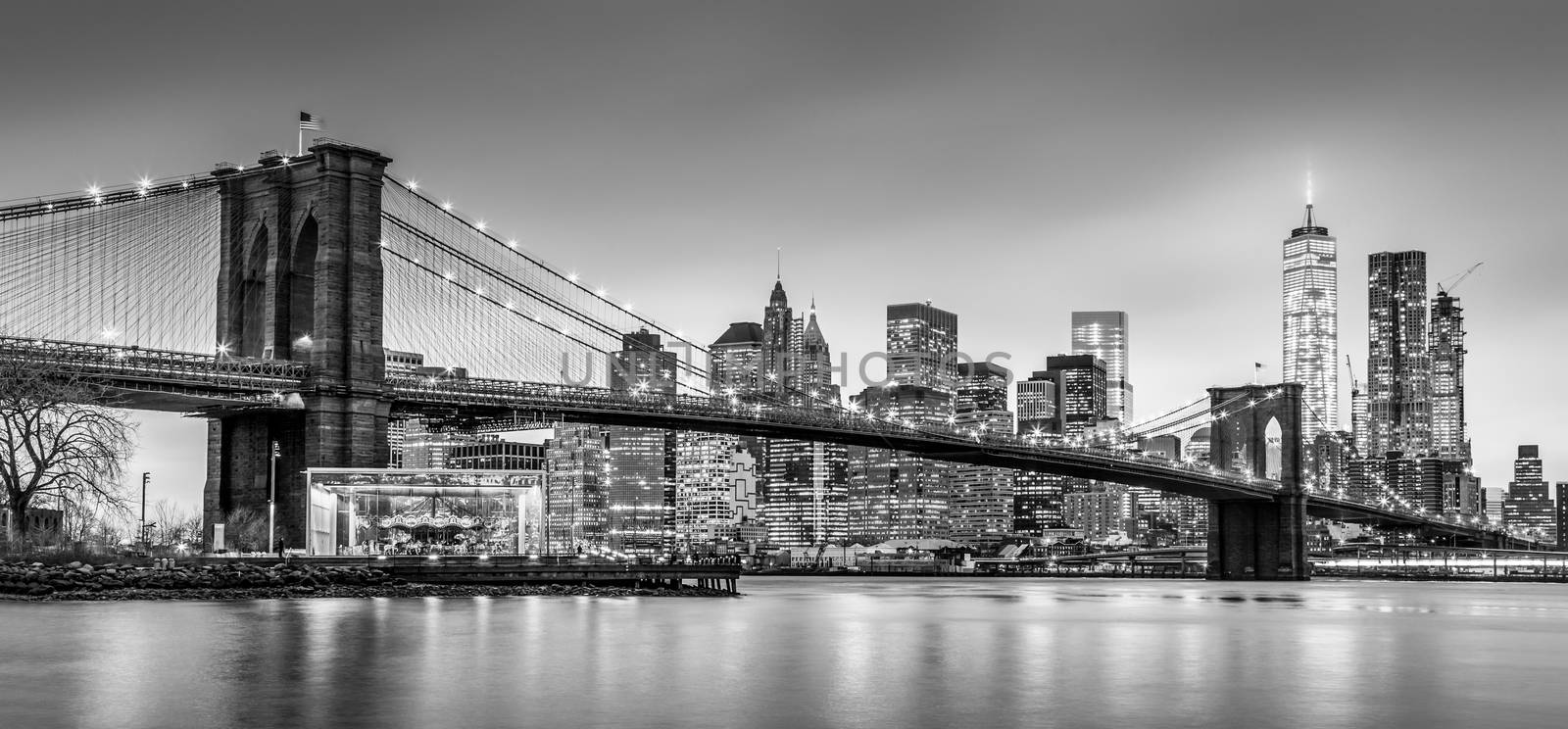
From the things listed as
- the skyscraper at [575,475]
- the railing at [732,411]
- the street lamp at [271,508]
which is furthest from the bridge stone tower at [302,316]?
the skyscraper at [575,475]

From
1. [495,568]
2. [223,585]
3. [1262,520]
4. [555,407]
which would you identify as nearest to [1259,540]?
[1262,520]

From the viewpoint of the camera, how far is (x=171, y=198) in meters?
64.2

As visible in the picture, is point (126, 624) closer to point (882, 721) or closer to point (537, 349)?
point (882, 721)

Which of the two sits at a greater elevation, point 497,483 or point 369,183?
point 369,183

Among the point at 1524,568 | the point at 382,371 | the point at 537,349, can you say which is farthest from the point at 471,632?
the point at 1524,568

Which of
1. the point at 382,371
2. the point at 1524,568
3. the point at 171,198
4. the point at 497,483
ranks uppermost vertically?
the point at 171,198

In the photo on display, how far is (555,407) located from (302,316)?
1231 cm

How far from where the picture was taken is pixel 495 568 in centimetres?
5750

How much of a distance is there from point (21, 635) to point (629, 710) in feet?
55.8

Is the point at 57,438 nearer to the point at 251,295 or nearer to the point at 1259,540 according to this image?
the point at 251,295

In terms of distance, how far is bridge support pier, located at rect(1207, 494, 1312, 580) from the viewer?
4638 inches

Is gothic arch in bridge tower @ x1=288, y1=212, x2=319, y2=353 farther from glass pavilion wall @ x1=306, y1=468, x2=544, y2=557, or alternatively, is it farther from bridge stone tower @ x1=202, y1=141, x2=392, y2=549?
glass pavilion wall @ x1=306, y1=468, x2=544, y2=557

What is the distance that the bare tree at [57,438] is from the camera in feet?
162

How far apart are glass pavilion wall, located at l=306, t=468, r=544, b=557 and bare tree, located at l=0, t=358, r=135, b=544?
9.98 meters
